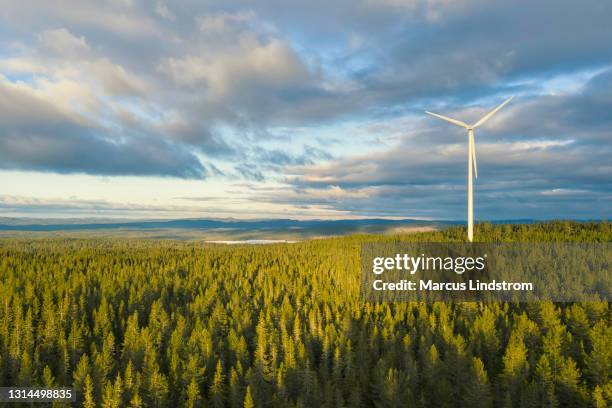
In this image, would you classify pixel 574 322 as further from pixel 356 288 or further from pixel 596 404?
pixel 356 288

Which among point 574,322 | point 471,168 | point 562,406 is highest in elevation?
point 471,168

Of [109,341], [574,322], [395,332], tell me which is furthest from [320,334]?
[574,322]

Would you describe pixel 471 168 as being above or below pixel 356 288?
above

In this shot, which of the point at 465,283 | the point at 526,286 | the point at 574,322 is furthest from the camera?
the point at 465,283

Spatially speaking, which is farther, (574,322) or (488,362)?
(574,322)

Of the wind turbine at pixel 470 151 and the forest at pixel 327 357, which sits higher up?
the wind turbine at pixel 470 151

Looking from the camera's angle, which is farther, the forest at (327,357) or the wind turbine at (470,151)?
the wind turbine at (470,151)

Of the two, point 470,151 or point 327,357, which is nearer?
point 327,357

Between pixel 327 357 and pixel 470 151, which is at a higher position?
pixel 470 151

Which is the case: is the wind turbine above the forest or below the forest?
above

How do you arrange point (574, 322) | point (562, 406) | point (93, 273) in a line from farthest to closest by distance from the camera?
1. point (93, 273)
2. point (574, 322)
3. point (562, 406)

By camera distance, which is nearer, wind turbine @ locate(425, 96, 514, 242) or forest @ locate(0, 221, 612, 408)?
forest @ locate(0, 221, 612, 408)
